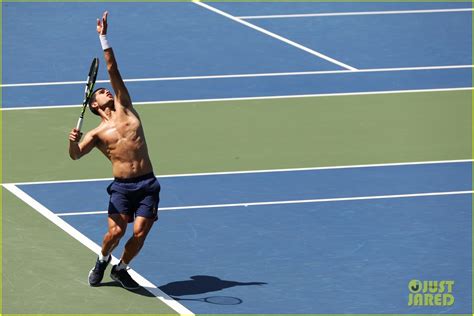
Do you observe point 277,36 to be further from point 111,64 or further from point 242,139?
point 111,64

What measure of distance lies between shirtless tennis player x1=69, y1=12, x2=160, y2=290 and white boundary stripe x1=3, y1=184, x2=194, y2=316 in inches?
10.1

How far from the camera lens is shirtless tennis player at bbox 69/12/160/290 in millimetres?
14148

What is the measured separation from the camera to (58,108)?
21344 mm

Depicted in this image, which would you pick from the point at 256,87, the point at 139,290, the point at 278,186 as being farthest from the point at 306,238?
the point at 256,87

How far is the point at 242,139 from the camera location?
19.8 meters

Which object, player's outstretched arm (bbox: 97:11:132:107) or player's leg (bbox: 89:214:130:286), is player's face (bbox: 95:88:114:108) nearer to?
player's outstretched arm (bbox: 97:11:132:107)

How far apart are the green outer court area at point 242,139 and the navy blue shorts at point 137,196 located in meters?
1.19

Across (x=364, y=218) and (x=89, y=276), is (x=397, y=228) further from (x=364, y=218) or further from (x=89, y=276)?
(x=89, y=276)

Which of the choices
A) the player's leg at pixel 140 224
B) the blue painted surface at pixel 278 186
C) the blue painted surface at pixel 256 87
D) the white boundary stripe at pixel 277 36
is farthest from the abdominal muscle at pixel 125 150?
the white boundary stripe at pixel 277 36

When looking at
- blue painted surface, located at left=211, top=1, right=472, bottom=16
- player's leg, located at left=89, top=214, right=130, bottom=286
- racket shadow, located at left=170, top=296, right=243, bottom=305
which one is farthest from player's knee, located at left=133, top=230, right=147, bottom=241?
blue painted surface, located at left=211, top=1, right=472, bottom=16

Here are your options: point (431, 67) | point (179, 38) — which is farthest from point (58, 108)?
point (431, 67)

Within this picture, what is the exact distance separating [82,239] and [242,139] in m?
4.59

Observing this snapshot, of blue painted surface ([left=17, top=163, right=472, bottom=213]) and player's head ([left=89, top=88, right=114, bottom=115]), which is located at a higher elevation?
player's head ([left=89, top=88, right=114, bottom=115])

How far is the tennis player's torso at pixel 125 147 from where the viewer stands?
46.6 feet
